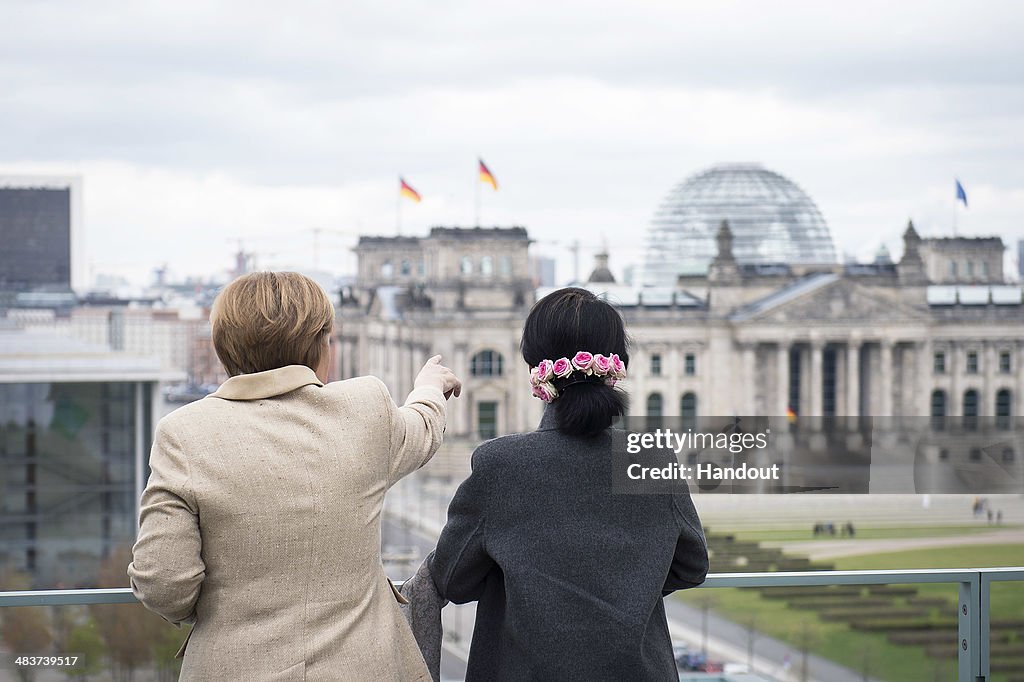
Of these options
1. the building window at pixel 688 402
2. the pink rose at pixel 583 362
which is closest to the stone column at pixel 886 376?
the building window at pixel 688 402

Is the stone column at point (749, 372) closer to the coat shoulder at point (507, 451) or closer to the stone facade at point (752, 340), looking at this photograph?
the stone facade at point (752, 340)

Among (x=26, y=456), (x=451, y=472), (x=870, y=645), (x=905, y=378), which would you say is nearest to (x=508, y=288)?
(x=451, y=472)

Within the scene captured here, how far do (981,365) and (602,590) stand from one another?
217 ft

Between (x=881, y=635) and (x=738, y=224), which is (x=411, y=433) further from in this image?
(x=738, y=224)

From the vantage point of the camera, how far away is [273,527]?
3736 mm

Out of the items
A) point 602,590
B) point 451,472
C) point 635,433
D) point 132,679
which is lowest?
point 451,472

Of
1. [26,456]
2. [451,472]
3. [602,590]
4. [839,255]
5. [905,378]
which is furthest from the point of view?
[839,255]

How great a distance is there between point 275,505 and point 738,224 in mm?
75548

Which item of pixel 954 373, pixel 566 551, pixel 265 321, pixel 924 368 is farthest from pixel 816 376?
pixel 265 321

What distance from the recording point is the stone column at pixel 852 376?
6375 centimetres

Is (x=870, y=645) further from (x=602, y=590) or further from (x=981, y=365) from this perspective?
(x=981, y=365)

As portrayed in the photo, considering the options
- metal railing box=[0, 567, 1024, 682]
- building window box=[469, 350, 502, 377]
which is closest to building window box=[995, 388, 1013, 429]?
building window box=[469, 350, 502, 377]

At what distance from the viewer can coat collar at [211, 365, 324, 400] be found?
151 inches

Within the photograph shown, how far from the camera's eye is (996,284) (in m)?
79.1
